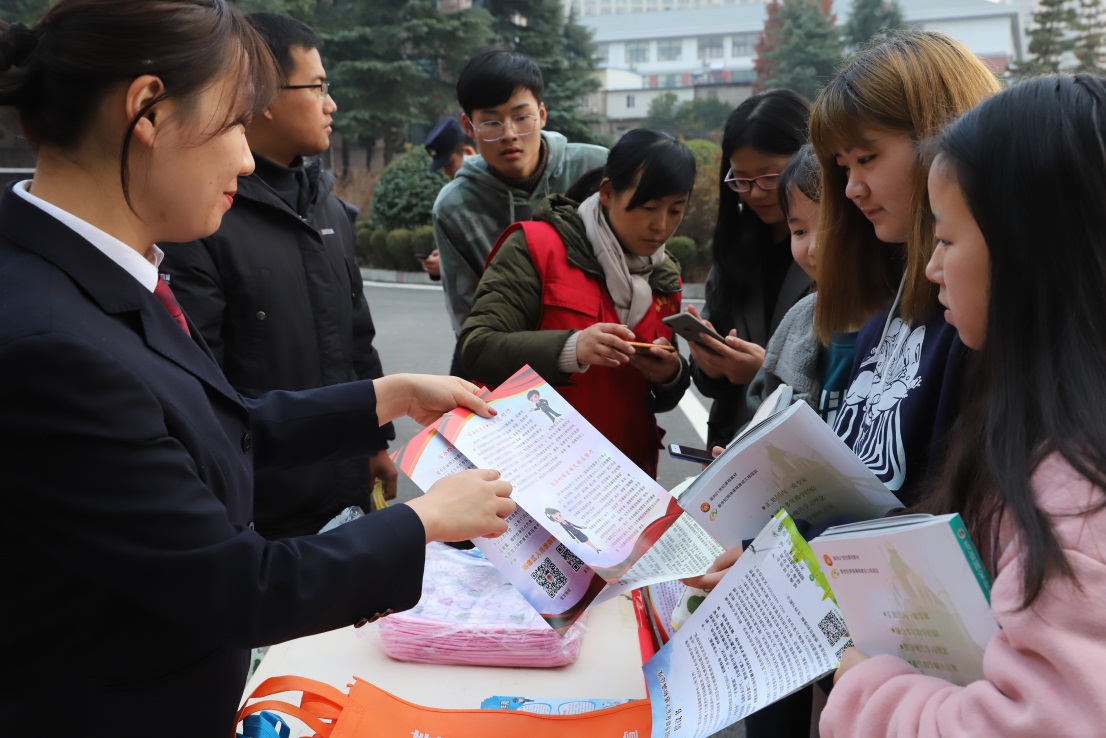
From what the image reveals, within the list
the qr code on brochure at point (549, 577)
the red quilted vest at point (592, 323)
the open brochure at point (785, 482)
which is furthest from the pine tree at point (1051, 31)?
the qr code on brochure at point (549, 577)

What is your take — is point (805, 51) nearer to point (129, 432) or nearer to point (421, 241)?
point (421, 241)

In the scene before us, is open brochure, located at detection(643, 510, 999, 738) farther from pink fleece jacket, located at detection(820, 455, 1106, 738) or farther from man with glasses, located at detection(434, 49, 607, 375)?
man with glasses, located at detection(434, 49, 607, 375)

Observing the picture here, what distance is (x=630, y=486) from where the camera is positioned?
155cm

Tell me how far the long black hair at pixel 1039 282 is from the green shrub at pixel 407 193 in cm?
1474

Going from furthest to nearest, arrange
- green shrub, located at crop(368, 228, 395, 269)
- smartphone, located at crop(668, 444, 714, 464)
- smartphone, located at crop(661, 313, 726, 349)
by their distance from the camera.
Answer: green shrub, located at crop(368, 228, 395, 269) → smartphone, located at crop(661, 313, 726, 349) → smartphone, located at crop(668, 444, 714, 464)

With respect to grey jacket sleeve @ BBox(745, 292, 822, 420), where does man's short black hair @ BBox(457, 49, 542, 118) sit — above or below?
above

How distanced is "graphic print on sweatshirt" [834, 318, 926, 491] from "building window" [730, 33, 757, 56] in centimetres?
8012

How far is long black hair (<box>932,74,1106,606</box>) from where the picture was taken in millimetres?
925

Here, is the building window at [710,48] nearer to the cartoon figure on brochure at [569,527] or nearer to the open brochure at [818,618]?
the cartoon figure on brochure at [569,527]

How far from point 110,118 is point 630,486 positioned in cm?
93

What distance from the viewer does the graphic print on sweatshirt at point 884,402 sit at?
137cm

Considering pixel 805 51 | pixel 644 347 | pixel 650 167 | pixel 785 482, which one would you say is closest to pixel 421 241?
pixel 650 167

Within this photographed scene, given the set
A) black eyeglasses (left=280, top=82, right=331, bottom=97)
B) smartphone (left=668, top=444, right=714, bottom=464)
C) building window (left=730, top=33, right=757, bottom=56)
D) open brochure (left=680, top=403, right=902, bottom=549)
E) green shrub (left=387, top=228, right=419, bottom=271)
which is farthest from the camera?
building window (left=730, top=33, right=757, bottom=56)

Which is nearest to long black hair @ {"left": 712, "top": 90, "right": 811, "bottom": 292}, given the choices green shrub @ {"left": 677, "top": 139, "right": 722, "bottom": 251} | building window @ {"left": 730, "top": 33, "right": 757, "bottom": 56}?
green shrub @ {"left": 677, "top": 139, "right": 722, "bottom": 251}
